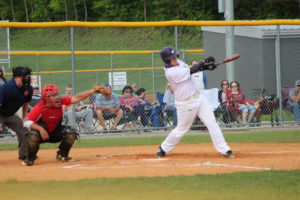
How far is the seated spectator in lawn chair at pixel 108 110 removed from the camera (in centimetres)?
1422

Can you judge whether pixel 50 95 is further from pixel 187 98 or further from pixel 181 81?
pixel 187 98

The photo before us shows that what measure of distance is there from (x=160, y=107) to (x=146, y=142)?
2014 millimetres

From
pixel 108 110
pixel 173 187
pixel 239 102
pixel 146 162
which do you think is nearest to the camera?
pixel 173 187

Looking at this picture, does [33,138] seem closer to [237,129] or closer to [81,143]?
[81,143]

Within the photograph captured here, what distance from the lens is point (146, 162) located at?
9.55 meters

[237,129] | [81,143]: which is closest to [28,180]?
[81,143]

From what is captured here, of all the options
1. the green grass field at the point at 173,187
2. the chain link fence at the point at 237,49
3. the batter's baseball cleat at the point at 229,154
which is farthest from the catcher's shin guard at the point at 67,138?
the chain link fence at the point at 237,49

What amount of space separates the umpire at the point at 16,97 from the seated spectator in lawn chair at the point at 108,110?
4.08 m

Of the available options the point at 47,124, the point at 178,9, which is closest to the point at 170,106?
the point at 47,124

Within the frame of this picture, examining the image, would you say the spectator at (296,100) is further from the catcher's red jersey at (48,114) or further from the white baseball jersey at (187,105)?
the catcher's red jersey at (48,114)

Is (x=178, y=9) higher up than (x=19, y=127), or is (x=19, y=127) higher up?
(x=178, y=9)

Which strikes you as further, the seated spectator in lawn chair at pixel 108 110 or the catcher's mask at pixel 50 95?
the seated spectator in lawn chair at pixel 108 110

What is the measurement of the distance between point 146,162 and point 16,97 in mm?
2464

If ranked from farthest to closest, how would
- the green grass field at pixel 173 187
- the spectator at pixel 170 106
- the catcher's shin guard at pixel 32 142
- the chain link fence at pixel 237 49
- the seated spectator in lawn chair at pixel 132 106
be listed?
the chain link fence at pixel 237 49
the seated spectator in lawn chair at pixel 132 106
the spectator at pixel 170 106
the catcher's shin guard at pixel 32 142
the green grass field at pixel 173 187
